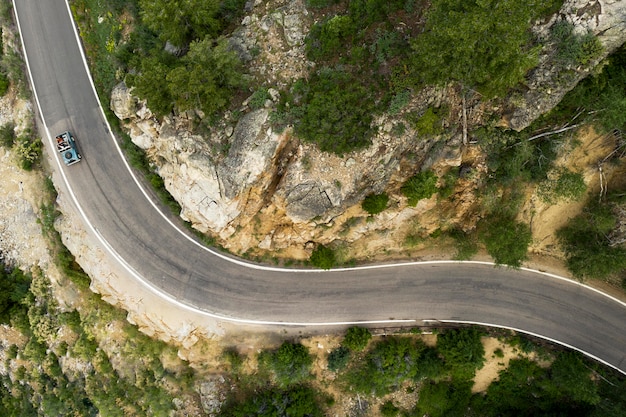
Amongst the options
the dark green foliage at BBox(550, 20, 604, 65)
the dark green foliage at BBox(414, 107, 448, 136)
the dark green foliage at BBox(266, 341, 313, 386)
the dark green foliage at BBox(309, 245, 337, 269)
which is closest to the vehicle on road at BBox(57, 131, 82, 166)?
the dark green foliage at BBox(309, 245, 337, 269)

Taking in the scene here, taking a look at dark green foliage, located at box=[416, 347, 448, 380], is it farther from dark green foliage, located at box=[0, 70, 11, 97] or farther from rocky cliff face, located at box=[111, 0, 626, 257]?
dark green foliage, located at box=[0, 70, 11, 97]

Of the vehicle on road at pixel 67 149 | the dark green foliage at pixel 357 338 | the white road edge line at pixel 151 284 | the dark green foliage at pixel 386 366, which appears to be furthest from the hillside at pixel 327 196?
the vehicle on road at pixel 67 149

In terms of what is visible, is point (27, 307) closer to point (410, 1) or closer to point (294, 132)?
point (294, 132)

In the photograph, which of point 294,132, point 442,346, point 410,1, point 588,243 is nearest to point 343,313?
point 442,346

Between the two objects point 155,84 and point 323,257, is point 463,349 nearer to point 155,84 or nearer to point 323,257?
point 323,257

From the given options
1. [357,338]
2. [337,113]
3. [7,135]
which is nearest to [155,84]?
[337,113]

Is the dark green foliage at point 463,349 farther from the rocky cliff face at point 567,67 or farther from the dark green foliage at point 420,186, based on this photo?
the rocky cliff face at point 567,67
